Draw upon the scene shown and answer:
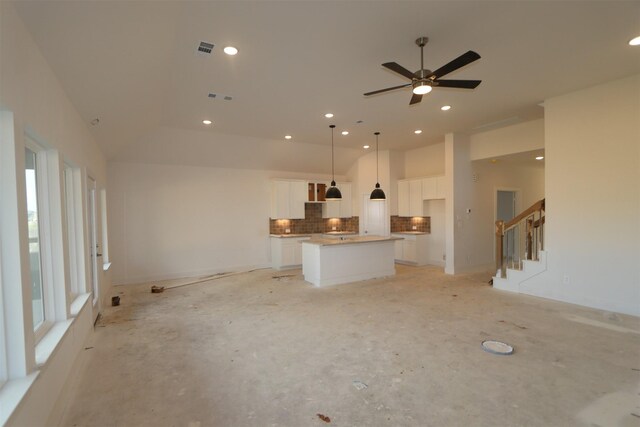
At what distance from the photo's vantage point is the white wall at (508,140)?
6.02 meters

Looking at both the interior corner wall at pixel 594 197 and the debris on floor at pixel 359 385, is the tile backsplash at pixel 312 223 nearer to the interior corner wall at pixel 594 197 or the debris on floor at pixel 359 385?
the interior corner wall at pixel 594 197

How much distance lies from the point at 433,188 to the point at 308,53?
560 cm

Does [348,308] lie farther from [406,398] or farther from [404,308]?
[406,398]

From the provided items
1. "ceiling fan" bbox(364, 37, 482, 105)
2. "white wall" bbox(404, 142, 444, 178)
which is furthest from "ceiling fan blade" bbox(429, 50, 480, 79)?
"white wall" bbox(404, 142, 444, 178)

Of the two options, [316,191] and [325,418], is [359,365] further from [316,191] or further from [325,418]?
[316,191]

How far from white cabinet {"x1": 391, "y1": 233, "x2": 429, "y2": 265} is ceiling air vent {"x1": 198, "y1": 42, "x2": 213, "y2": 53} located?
6.45 meters

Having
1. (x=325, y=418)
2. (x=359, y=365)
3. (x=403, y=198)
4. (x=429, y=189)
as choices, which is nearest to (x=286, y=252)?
(x=403, y=198)

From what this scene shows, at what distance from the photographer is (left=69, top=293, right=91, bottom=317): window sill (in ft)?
10.2

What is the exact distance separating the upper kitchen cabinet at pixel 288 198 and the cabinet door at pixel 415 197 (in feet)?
9.61

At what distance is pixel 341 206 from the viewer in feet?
30.3

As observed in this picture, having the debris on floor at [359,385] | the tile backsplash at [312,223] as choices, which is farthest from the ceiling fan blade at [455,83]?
the tile backsplash at [312,223]

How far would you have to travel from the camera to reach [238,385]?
8.93 feet

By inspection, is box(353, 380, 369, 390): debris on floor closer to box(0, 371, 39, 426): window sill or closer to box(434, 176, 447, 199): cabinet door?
box(0, 371, 39, 426): window sill

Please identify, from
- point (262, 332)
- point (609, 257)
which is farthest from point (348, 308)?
point (609, 257)
